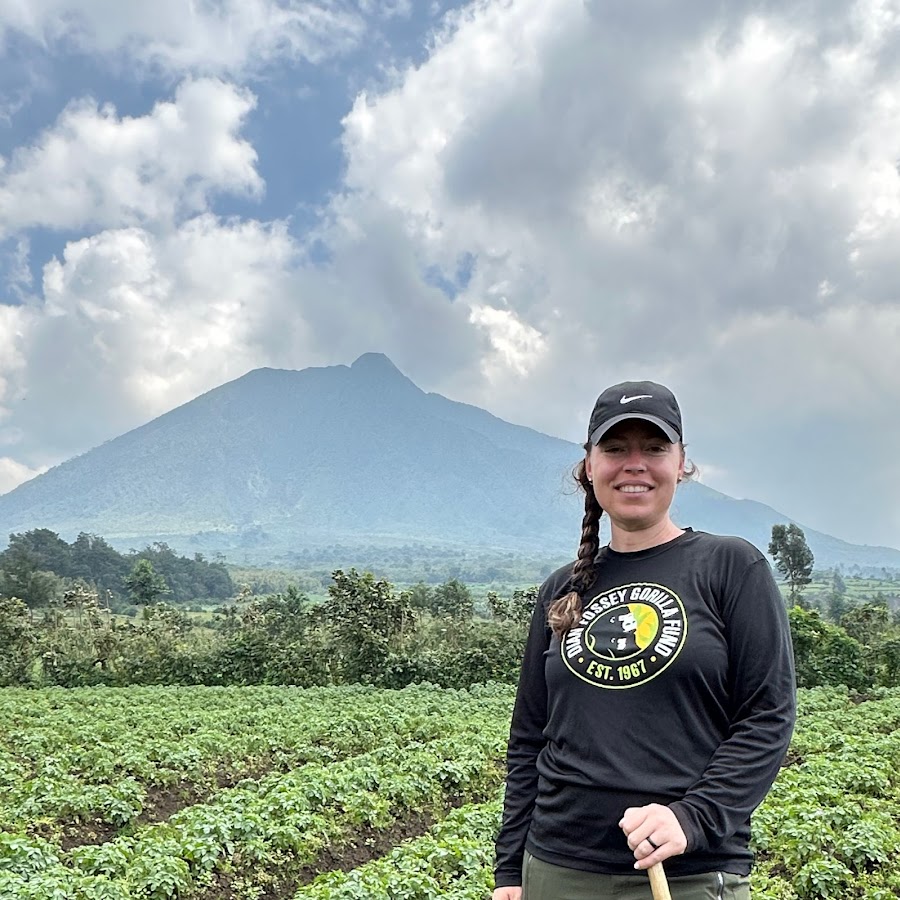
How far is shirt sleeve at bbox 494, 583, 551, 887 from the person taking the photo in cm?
255

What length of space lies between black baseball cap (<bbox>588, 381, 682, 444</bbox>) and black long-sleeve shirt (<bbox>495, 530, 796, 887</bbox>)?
34cm

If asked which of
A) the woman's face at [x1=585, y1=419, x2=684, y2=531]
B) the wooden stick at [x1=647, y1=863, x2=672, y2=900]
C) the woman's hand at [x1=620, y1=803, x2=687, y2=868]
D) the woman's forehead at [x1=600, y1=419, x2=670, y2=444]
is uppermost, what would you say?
the woman's forehead at [x1=600, y1=419, x2=670, y2=444]

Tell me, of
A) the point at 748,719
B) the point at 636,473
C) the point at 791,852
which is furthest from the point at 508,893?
the point at 791,852

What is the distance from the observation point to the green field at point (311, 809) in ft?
22.0

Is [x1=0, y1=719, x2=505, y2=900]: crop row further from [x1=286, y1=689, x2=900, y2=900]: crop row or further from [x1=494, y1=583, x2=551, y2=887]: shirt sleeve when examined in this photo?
[x1=494, y1=583, x2=551, y2=887]: shirt sleeve

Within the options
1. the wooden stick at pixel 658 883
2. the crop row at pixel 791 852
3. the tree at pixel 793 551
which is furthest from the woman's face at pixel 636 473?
the tree at pixel 793 551

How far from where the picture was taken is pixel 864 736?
1411 centimetres

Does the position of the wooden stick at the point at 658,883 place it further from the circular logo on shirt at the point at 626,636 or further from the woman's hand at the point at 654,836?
the circular logo on shirt at the point at 626,636

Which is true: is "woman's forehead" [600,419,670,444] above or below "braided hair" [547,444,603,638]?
above

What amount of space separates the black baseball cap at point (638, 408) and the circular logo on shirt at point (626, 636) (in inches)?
17.7

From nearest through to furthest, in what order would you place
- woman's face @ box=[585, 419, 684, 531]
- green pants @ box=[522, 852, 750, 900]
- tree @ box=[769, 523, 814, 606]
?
green pants @ box=[522, 852, 750, 900] → woman's face @ box=[585, 419, 684, 531] → tree @ box=[769, 523, 814, 606]

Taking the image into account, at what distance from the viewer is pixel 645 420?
2.33 m

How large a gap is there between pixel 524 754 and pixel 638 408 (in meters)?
1.15

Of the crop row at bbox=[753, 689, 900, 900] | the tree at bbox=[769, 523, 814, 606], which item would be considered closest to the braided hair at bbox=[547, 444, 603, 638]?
the crop row at bbox=[753, 689, 900, 900]
